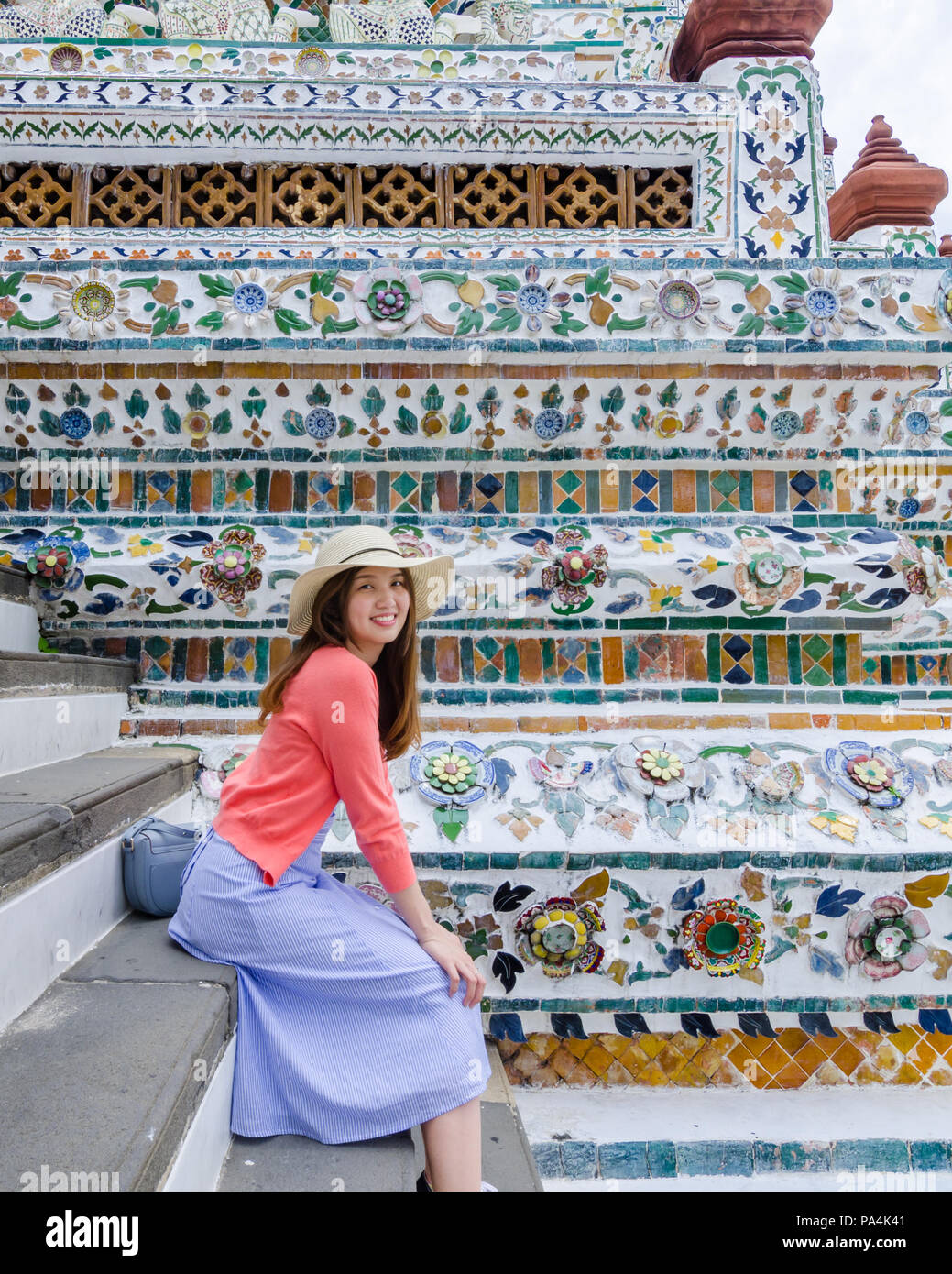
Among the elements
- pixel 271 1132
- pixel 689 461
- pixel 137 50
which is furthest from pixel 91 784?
pixel 137 50

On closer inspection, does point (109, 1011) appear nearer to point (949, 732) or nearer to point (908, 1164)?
point (908, 1164)

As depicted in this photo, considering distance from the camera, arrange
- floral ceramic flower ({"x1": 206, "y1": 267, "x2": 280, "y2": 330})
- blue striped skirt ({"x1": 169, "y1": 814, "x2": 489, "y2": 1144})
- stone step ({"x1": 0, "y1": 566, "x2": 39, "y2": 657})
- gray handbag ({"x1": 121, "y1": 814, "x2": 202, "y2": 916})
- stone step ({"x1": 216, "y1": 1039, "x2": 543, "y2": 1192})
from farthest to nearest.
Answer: floral ceramic flower ({"x1": 206, "y1": 267, "x2": 280, "y2": 330})
stone step ({"x1": 0, "y1": 566, "x2": 39, "y2": 657})
gray handbag ({"x1": 121, "y1": 814, "x2": 202, "y2": 916})
blue striped skirt ({"x1": 169, "y1": 814, "x2": 489, "y2": 1144})
stone step ({"x1": 216, "y1": 1039, "x2": 543, "y2": 1192})

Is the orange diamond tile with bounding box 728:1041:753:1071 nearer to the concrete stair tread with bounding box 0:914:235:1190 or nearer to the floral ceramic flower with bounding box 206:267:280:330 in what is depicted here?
the concrete stair tread with bounding box 0:914:235:1190

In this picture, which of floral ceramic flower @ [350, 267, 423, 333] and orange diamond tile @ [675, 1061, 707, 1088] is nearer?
orange diamond tile @ [675, 1061, 707, 1088]

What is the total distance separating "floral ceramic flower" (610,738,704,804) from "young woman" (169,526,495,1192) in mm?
1002

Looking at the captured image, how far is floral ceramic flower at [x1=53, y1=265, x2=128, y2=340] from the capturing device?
2.85 meters

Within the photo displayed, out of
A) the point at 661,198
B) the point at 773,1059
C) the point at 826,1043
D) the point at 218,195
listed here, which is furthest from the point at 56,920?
the point at 661,198

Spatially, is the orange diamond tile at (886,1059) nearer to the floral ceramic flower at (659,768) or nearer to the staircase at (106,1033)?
the floral ceramic flower at (659,768)

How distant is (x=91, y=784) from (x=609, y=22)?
414 cm

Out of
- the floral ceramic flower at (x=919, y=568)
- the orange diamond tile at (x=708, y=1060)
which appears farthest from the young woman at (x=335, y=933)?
the floral ceramic flower at (x=919, y=568)

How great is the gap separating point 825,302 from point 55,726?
276 cm

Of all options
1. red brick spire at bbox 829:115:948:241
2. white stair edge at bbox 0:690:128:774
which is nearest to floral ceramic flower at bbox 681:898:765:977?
white stair edge at bbox 0:690:128:774

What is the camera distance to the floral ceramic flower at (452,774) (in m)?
2.43

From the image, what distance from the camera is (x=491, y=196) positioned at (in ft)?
10.6
